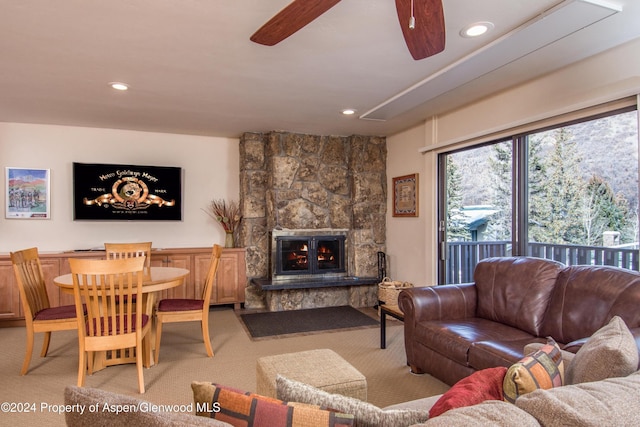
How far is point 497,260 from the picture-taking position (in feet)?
10.4

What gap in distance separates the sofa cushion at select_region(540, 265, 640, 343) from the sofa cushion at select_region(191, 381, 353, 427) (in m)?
2.13

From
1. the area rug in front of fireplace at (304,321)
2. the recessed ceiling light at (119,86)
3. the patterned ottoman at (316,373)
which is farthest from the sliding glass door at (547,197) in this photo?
the recessed ceiling light at (119,86)

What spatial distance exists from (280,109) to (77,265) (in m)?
2.47

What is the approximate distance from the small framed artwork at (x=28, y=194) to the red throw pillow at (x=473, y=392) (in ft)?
17.9

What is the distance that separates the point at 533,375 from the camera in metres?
1.07

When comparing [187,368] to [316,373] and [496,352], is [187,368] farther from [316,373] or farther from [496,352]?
[496,352]

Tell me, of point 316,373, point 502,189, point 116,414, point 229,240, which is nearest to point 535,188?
point 502,189

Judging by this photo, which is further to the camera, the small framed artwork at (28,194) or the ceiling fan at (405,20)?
the small framed artwork at (28,194)

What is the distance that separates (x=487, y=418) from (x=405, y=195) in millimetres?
4508

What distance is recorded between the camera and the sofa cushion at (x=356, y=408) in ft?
2.97

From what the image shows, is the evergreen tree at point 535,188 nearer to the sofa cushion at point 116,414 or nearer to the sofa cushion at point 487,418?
the sofa cushion at point 487,418

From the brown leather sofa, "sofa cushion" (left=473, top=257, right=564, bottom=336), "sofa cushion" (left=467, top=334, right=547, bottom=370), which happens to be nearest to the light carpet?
the brown leather sofa

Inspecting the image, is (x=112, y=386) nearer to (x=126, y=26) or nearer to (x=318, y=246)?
(x=126, y=26)

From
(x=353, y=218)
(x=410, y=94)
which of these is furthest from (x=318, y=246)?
(x=410, y=94)
